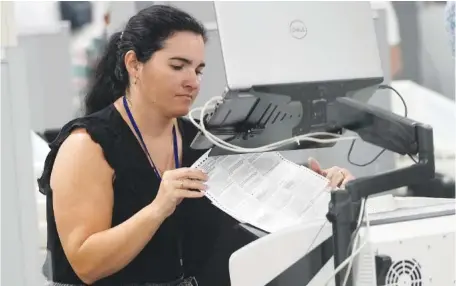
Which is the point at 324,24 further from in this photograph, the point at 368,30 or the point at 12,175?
the point at 12,175

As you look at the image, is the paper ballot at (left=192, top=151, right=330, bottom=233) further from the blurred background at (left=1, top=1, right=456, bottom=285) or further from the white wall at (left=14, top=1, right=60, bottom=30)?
the white wall at (left=14, top=1, right=60, bottom=30)

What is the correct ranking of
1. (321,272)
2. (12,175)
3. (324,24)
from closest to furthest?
(321,272)
(324,24)
(12,175)

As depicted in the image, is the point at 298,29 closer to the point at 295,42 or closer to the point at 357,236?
the point at 295,42

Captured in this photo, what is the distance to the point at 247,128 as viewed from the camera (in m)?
1.02

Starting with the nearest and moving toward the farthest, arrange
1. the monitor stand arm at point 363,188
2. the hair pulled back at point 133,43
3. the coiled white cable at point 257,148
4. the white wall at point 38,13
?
the monitor stand arm at point 363,188, the coiled white cable at point 257,148, the hair pulled back at point 133,43, the white wall at point 38,13

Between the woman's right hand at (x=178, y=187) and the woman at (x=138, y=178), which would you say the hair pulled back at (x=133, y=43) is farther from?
the woman's right hand at (x=178, y=187)

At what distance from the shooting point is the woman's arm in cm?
101

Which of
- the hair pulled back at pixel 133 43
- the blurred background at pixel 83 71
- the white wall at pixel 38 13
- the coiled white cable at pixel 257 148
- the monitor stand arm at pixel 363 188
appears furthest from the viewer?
the white wall at pixel 38 13

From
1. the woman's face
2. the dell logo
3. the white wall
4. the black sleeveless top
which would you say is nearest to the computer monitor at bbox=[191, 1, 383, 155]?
the dell logo

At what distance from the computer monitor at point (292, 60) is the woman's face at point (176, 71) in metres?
0.12

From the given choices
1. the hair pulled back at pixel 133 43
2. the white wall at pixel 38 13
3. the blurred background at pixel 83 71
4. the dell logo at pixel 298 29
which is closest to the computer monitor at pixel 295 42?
the dell logo at pixel 298 29

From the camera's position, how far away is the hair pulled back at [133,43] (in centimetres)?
111

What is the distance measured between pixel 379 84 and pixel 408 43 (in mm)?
1760

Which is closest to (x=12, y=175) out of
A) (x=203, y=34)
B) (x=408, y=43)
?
(x=203, y=34)
